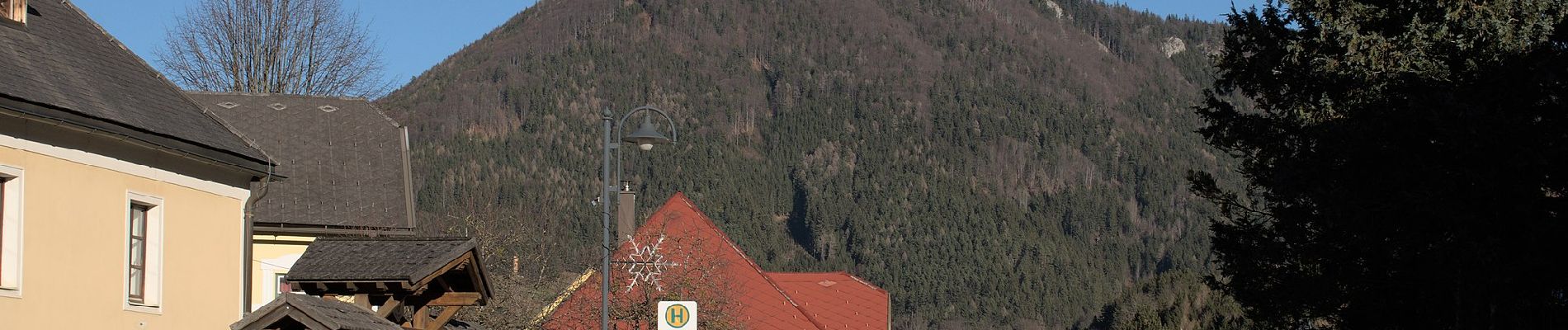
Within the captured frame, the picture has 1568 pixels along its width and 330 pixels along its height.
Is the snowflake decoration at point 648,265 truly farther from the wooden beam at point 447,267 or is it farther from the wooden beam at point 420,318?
the wooden beam at point 447,267

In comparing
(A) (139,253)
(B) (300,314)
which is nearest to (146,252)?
(A) (139,253)

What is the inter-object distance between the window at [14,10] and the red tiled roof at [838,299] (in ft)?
122

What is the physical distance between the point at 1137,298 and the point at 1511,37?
3849 cm

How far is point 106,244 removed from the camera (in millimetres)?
18000

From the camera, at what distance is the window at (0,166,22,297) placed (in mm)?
16312

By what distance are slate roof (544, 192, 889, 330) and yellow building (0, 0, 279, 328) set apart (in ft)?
51.5

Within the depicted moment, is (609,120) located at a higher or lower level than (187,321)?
higher

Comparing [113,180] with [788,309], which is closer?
[113,180]

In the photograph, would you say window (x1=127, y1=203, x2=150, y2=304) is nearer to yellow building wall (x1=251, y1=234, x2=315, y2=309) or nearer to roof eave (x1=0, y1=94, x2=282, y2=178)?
roof eave (x1=0, y1=94, x2=282, y2=178)

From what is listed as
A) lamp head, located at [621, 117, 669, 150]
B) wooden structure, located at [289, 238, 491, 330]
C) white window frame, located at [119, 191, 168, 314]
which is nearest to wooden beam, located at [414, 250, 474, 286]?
wooden structure, located at [289, 238, 491, 330]

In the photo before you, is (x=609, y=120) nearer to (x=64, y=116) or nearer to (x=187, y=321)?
(x=187, y=321)

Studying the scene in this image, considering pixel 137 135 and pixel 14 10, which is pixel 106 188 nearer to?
pixel 137 135

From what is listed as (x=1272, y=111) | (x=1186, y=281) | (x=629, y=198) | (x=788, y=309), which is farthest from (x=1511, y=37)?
(x=1186, y=281)

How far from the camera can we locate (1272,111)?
31969 mm
